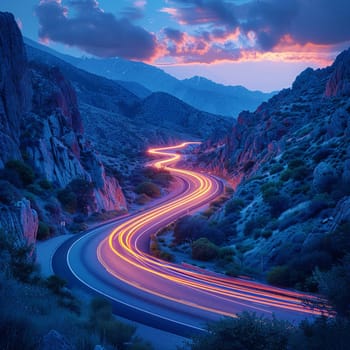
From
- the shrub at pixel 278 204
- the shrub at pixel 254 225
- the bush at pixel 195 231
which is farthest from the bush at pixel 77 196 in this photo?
the shrub at pixel 278 204

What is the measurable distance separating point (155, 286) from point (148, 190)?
41.5 metres

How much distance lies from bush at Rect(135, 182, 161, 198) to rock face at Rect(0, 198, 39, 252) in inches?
1449

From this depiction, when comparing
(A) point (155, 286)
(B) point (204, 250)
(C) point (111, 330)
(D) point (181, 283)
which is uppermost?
(C) point (111, 330)

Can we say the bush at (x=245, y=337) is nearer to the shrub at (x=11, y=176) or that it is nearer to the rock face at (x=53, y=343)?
the rock face at (x=53, y=343)

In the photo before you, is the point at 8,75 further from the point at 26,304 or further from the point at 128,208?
the point at 26,304

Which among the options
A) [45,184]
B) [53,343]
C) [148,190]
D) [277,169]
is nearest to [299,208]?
[277,169]

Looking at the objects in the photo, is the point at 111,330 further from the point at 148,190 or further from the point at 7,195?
the point at 148,190

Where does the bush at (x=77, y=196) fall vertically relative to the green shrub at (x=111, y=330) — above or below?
below

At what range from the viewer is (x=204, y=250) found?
2592cm

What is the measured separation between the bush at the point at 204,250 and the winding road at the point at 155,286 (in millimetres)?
1758

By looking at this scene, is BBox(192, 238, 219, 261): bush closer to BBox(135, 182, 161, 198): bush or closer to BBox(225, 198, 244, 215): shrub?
BBox(225, 198, 244, 215): shrub

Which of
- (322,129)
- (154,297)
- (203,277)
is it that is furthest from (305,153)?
(154,297)

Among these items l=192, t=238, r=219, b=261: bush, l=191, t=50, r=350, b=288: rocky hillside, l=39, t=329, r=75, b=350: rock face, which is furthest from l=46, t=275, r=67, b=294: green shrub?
l=192, t=238, r=219, b=261: bush

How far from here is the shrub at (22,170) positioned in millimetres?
32812
